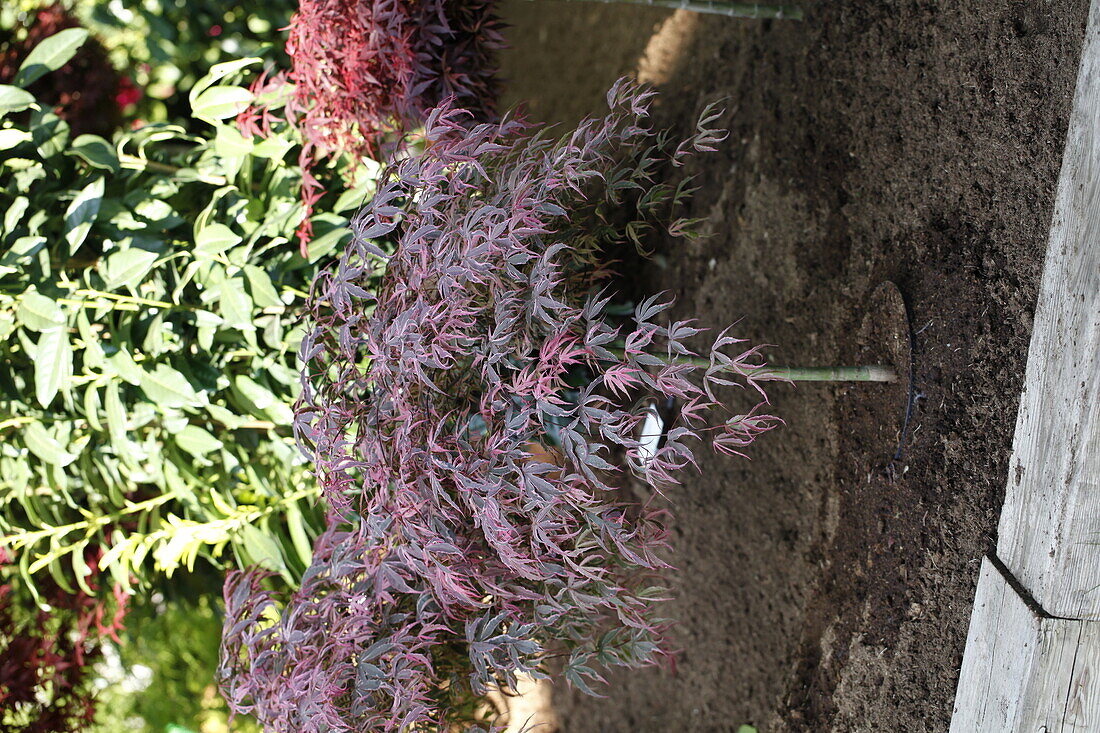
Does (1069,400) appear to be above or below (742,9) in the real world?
below

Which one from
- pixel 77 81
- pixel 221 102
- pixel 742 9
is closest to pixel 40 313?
pixel 221 102

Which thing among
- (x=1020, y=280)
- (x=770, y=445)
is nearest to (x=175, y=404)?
(x=770, y=445)

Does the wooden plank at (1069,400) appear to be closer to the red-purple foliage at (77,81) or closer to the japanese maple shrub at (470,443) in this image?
the japanese maple shrub at (470,443)

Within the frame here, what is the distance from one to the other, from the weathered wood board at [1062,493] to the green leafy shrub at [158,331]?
4.86 ft

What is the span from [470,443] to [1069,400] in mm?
985

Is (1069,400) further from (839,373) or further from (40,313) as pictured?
(40,313)

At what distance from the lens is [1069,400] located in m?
1.19

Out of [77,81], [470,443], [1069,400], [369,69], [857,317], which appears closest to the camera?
[1069,400]

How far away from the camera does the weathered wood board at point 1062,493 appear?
3.82 ft

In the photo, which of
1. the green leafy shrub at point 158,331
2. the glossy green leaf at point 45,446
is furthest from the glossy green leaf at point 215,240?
the glossy green leaf at point 45,446

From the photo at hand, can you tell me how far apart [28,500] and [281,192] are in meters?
1.09

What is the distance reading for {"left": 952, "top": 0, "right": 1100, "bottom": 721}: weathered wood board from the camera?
116 centimetres

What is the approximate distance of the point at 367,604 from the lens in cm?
158

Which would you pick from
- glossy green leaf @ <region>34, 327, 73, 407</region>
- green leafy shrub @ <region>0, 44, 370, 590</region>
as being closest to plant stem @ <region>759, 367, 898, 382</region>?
green leafy shrub @ <region>0, 44, 370, 590</region>
